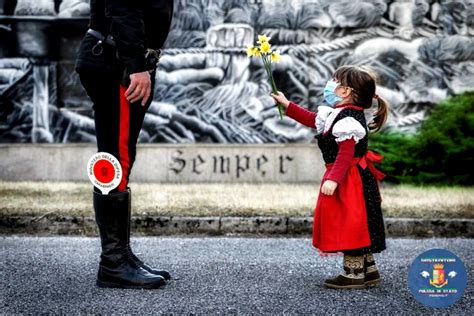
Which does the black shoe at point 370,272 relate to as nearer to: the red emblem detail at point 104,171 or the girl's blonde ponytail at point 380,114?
the girl's blonde ponytail at point 380,114

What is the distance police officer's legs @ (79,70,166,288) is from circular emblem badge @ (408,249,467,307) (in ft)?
4.47

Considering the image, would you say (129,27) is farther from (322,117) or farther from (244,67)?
(244,67)

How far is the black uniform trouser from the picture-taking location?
14.8ft

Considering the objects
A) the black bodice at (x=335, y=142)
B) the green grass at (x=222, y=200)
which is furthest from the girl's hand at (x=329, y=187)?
the green grass at (x=222, y=200)

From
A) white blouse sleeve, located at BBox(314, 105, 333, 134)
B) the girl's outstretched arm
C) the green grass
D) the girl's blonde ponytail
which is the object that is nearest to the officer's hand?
the girl's outstretched arm

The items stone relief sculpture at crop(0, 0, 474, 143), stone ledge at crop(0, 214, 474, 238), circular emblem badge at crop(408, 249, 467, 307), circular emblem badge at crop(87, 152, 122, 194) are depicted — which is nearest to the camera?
circular emblem badge at crop(408, 249, 467, 307)

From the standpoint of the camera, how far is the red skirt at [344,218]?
454 centimetres

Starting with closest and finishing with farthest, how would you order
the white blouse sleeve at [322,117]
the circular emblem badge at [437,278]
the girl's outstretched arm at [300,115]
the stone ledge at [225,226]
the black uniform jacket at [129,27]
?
the circular emblem badge at [437,278] → the black uniform jacket at [129,27] → the white blouse sleeve at [322,117] → the girl's outstretched arm at [300,115] → the stone ledge at [225,226]

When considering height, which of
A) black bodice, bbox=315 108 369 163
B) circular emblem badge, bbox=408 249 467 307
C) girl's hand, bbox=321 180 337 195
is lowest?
circular emblem badge, bbox=408 249 467 307

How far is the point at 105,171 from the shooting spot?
4520 mm

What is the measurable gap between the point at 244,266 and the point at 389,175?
604 centimetres

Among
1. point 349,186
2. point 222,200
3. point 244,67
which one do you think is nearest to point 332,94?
point 349,186

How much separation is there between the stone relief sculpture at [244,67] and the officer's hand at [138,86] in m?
7.63

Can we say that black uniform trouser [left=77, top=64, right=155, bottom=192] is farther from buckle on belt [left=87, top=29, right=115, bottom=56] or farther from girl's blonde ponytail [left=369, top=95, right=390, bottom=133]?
girl's blonde ponytail [left=369, top=95, right=390, bottom=133]
